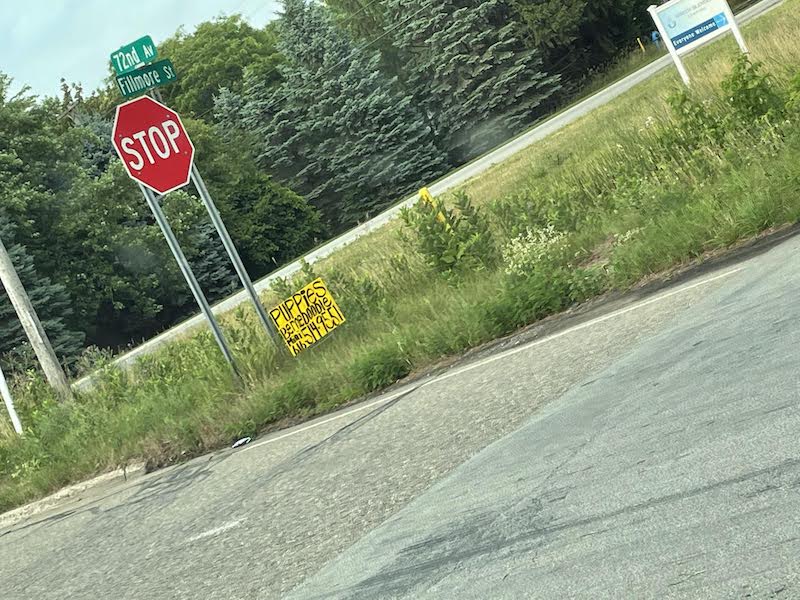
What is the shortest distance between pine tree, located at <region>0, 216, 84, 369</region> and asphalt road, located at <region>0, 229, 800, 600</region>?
1100 inches

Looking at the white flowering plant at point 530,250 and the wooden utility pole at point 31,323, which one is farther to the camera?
the wooden utility pole at point 31,323

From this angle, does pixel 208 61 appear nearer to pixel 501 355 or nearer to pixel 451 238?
pixel 451 238

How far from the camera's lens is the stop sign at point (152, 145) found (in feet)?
38.6

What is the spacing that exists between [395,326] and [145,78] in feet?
13.5

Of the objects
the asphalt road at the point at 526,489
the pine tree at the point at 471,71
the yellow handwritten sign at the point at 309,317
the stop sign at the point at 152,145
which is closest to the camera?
the asphalt road at the point at 526,489

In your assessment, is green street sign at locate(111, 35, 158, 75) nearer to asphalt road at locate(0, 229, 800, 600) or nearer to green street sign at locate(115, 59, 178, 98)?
green street sign at locate(115, 59, 178, 98)

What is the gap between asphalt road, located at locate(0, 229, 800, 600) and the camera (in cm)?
409

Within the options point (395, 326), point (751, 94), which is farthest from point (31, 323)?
point (751, 94)

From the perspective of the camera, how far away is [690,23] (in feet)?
59.4

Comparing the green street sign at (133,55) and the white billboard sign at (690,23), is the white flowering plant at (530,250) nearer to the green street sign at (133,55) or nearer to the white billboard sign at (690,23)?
the green street sign at (133,55)

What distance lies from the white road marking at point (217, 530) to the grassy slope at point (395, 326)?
321cm

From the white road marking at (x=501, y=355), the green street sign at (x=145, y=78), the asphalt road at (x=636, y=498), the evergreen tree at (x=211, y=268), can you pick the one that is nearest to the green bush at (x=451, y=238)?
the white road marking at (x=501, y=355)

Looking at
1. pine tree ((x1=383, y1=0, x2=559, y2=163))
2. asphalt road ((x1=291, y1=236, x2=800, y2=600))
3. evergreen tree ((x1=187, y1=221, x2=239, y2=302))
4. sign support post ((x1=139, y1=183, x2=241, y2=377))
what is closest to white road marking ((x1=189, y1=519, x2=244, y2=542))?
asphalt road ((x1=291, y1=236, x2=800, y2=600))

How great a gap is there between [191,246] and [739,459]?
42.3 meters
